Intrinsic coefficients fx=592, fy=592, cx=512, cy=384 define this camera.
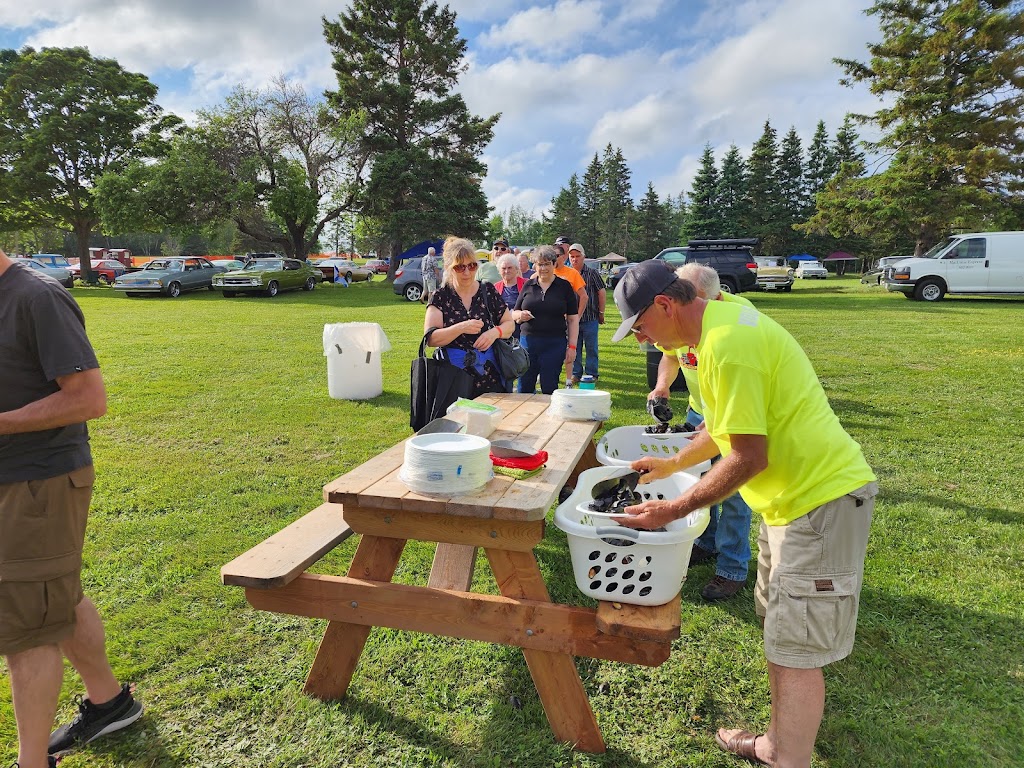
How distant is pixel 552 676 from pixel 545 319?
3753 millimetres

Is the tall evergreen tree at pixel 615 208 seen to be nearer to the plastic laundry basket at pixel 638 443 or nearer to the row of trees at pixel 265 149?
the row of trees at pixel 265 149

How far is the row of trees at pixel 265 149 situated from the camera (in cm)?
2758

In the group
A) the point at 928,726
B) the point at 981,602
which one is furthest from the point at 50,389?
the point at 981,602

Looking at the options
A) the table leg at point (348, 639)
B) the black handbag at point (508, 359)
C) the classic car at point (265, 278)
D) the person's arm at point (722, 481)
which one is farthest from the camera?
the classic car at point (265, 278)

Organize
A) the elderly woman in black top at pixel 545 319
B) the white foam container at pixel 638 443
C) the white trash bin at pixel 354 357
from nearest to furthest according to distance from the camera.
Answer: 1. the white foam container at pixel 638 443
2. the elderly woman in black top at pixel 545 319
3. the white trash bin at pixel 354 357

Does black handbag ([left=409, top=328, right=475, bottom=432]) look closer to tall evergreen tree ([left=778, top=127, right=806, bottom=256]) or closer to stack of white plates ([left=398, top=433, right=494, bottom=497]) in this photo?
stack of white plates ([left=398, top=433, right=494, bottom=497])

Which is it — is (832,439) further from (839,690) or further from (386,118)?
(386,118)

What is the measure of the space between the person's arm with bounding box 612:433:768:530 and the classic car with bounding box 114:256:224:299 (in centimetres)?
2407

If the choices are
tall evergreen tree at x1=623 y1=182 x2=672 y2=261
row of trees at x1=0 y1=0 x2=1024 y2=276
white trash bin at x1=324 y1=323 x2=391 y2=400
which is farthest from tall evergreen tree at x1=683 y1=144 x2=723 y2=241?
white trash bin at x1=324 y1=323 x2=391 y2=400

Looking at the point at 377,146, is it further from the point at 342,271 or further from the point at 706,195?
the point at 706,195

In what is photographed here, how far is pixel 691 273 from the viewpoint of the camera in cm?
249

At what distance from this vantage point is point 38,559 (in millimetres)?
1883

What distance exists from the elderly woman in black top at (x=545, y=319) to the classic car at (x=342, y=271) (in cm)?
2785

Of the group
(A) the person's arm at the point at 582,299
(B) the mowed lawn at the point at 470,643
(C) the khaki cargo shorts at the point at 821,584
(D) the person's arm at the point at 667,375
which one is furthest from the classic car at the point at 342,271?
(C) the khaki cargo shorts at the point at 821,584
